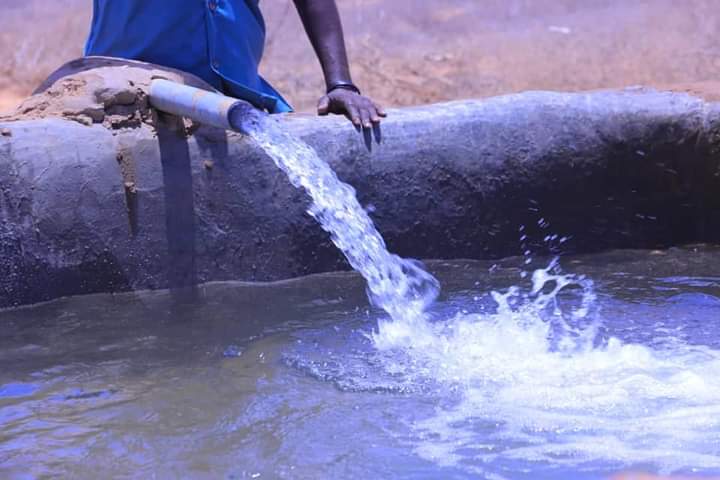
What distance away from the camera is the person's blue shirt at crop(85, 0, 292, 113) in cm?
334

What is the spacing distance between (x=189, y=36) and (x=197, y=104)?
55cm

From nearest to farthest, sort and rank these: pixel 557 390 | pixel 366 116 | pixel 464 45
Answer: pixel 557 390
pixel 366 116
pixel 464 45

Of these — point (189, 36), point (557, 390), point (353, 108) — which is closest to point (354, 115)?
point (353, 108)

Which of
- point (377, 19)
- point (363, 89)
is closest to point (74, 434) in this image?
point (363, 89)

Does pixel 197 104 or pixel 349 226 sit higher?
pixel 197 104

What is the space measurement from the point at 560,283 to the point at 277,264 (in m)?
0.81

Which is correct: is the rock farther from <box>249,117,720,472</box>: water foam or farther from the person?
<box>249,117,720,472</box>: water foam

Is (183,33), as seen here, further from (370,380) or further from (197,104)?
(370,380)

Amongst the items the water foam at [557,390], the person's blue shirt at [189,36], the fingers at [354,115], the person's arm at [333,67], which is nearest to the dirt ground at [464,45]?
the person's arm at [333,67]

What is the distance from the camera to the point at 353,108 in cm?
340

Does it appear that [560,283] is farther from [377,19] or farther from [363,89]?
[377,19]

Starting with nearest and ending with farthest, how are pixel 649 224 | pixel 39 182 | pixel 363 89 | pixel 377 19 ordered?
pixel 39 182 < pixel 649 224 < pixel 363 89 < pixel 377 19

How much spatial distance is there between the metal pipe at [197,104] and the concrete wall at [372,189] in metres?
0.13

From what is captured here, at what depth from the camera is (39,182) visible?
3057 mm
